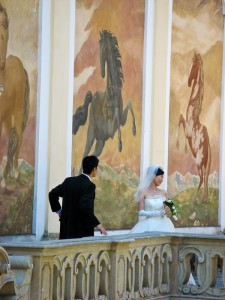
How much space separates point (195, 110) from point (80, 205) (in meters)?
11.4

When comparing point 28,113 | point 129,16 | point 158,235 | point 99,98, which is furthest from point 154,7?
point 158,235

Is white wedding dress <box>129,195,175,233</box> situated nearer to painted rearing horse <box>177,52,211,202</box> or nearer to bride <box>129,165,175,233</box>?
bride <box>129,165,175,233</box>

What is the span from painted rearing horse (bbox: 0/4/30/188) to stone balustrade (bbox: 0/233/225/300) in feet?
10.8

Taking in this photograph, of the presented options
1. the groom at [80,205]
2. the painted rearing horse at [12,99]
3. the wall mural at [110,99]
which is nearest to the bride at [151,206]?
the painted rearing horse at [12,99]

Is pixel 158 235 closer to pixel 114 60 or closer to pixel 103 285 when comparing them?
pixel 103 285

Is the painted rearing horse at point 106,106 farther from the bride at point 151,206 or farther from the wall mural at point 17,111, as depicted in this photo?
the bride at point 151,206

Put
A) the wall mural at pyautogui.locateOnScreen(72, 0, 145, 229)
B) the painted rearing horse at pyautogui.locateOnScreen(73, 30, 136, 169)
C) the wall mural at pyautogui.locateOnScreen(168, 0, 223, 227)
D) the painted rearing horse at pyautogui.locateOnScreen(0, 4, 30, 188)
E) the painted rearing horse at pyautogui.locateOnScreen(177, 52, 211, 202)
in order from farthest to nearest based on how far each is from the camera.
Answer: the painted rearing horse at pyautogui.locateOnScreen(177, 52, 211, 202) < the wall mural at pyautogui.locateOnScreen(168, 0, 223, 227) < the painted rearing horse at pyautogui.locateOnScreen(73, 30, 136, 169) < the wall mural at pyautogui.locateOnScreen(72, 0, 145, 229) < the painted rearing horse at pyautogui.locateOnScreen(0, 4, 30, 188)

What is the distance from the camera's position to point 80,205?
13719mm

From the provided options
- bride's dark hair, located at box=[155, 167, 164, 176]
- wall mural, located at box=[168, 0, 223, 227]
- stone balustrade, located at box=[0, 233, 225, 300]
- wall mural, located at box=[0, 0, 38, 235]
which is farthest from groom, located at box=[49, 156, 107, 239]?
wall mural, located at box=[168, 0, 223, 227]

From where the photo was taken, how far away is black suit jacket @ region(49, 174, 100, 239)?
13734mm

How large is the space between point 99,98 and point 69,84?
1241 millimetres

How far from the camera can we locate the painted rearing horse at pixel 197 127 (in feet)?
80.6

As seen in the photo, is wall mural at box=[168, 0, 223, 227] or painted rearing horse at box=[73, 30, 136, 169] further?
wall mural at box=[168, 0, 223, 227]

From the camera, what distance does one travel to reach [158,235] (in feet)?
48.4
